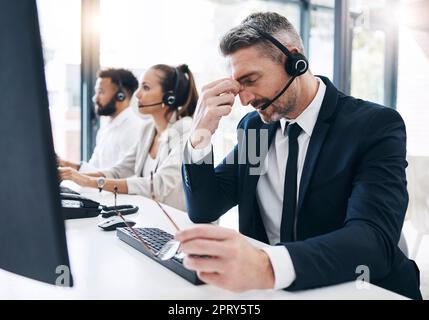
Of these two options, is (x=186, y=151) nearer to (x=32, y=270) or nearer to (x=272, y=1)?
(x=32, y=270)

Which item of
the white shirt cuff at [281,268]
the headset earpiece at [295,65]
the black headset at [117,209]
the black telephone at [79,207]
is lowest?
the black headset at [117,209]

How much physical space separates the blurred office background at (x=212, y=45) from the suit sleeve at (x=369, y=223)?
4.94 feet

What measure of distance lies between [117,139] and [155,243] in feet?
7.02

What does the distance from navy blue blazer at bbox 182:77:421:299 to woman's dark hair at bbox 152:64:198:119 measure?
97cm

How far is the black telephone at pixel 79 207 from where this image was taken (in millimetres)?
1356

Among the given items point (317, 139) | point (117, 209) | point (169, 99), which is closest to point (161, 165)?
point (169, 99)

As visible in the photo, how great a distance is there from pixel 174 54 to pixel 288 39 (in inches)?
110

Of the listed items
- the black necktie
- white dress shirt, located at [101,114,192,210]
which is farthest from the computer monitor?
white dress shirt, located at [101,114,192,210]

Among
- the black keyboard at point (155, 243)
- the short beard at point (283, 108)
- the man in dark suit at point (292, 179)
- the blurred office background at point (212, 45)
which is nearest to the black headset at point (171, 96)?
the blurred office background at point (212, 45)

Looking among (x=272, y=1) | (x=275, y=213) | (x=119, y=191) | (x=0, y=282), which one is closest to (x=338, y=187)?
(x=275, y=213)

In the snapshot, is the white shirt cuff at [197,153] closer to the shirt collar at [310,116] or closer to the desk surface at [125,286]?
the shirt collar at [310,116]

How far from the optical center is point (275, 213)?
135 cm

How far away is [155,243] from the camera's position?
3.22 ft

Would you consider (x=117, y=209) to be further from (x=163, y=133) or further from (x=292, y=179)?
(x=163, y=133)
